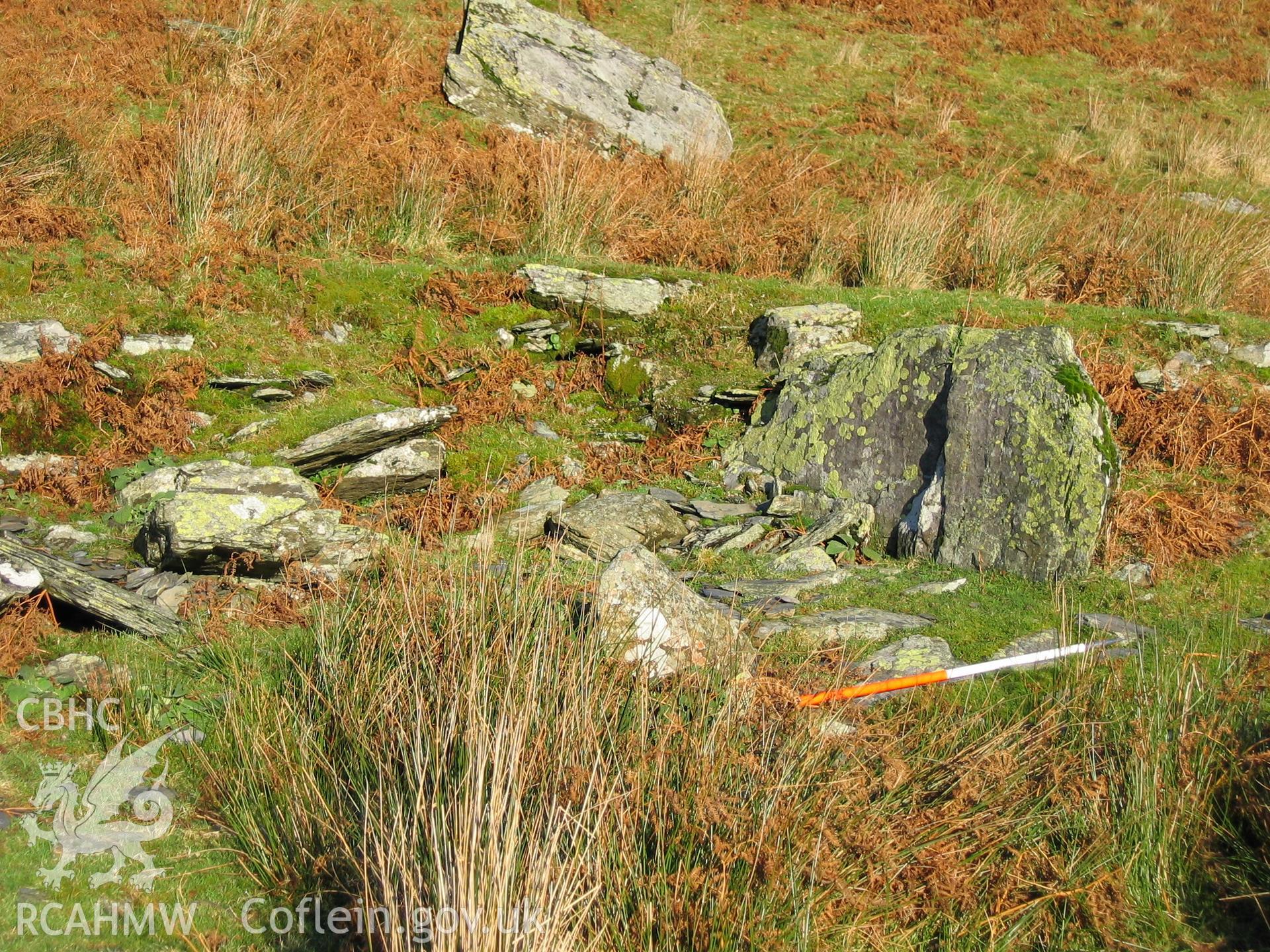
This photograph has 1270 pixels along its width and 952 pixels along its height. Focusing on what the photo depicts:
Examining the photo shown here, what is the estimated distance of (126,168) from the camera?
9562mm

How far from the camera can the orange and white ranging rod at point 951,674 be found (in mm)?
4836

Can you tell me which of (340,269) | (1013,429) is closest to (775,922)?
(1013,429)

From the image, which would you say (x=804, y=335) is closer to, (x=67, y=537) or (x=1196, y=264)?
(x=1196, y=264)

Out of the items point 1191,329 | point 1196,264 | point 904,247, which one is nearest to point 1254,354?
point 1191,329

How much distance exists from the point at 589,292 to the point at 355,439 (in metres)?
3.11

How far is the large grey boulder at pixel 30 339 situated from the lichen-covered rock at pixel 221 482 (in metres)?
1.41

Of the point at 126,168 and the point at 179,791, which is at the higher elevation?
the point at 126,168

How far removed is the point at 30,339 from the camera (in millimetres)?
7617

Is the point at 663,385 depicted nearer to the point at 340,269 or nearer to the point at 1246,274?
the point at 340,269

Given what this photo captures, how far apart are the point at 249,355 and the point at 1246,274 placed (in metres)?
10.6

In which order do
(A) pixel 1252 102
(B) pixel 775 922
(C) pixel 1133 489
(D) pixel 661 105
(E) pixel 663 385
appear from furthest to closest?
(A) pixel 1252 102 → (D) pixel 661 105 → (E) pixel 663 385 → (C) pixel 1133 489 → (B) pixel 775 922

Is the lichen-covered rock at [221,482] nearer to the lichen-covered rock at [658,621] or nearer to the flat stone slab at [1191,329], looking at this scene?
the lichen-covered rock at [658,621]

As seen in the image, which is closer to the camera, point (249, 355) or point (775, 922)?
point (775, 922)

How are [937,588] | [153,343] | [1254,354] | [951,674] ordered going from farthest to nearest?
[1254,354]
[153,343]
[937,588]
[951,674]
